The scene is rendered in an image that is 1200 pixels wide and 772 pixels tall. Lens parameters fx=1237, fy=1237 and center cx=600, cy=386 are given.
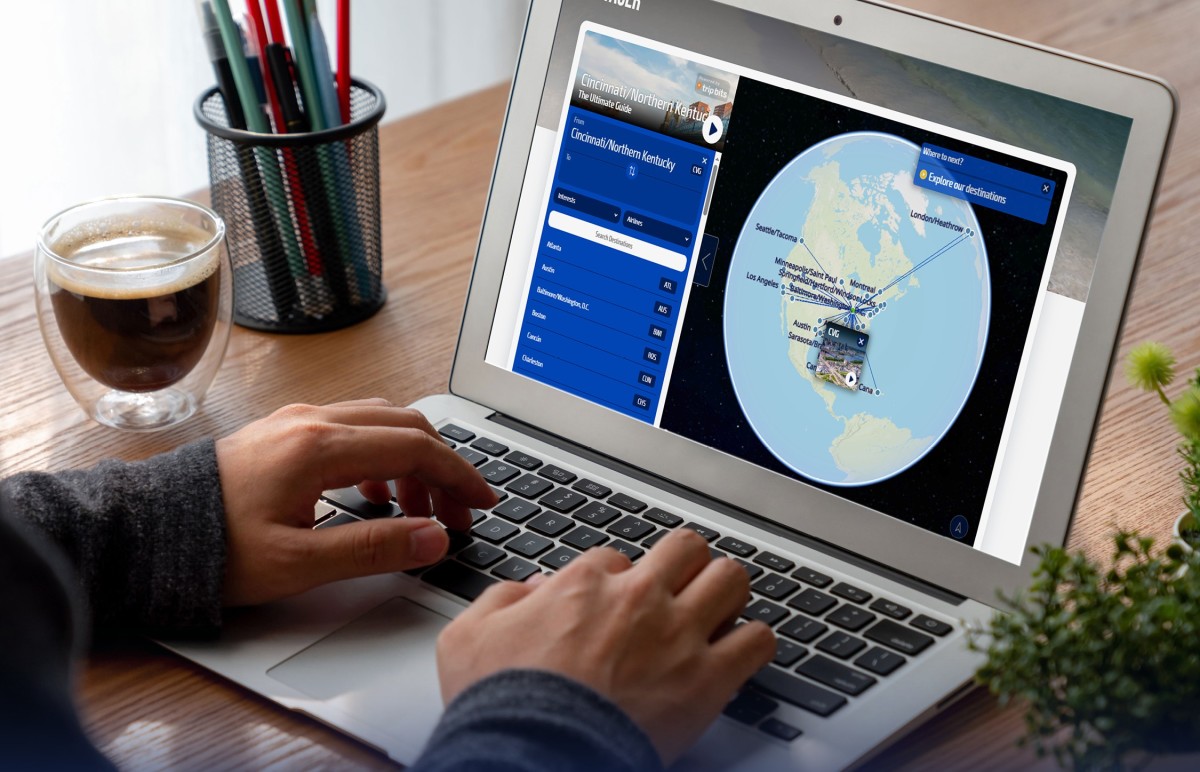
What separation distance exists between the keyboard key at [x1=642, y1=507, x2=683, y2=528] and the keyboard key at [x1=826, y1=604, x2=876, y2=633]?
0.13 meters

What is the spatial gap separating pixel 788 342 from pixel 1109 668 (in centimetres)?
36

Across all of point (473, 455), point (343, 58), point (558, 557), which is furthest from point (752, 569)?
point (343, 58)

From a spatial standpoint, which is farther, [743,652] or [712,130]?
[712,130]

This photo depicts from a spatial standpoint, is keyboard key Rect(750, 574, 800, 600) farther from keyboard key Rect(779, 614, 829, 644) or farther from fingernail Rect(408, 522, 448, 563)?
fingernail Rect(408, 522, 448, 563)

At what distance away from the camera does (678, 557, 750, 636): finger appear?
2.10 ft

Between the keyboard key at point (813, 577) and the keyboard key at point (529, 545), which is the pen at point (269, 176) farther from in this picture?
the keyboard key at point (813, 577)

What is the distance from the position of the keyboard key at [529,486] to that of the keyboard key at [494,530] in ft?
0.12

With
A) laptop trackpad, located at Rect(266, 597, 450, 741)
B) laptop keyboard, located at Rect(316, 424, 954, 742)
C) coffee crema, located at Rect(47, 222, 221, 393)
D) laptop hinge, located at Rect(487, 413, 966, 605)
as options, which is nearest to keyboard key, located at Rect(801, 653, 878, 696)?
laptop keyboard, located at Rect(316, 424, 954, 742)

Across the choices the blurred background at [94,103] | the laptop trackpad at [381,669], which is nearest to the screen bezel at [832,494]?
the laptop trackpad at [381,669]

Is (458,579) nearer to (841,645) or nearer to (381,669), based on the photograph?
(381,669)

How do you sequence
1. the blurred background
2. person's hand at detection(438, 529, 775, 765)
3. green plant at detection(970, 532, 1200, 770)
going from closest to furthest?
green plant at detection(970, 532, 1200, 770)
person's hand at detection(438, 529, 775, 765)
the blurred background

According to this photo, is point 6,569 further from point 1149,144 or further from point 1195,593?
point 1149,144

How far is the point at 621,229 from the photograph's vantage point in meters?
0.86

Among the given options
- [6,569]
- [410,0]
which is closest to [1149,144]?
[6,569]
